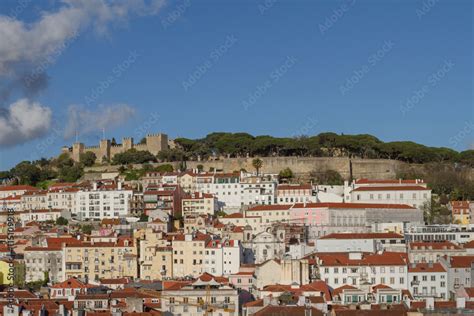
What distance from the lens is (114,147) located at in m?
90.2

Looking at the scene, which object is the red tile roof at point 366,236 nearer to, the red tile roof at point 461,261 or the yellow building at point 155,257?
the red tile roof at point 461,261

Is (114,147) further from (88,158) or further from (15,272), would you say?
(15,272)

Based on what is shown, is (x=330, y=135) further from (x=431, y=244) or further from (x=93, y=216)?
(x=431, y=244)

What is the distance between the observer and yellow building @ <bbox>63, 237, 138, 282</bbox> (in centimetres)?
5309

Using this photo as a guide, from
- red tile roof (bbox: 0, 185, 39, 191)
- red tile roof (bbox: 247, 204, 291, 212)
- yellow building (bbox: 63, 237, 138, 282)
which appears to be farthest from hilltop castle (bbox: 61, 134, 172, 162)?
yellow building (bbox: 63, 237, 138, 282)

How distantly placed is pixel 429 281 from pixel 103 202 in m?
31.1

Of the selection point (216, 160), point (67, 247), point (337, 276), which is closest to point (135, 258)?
point (67, 247)

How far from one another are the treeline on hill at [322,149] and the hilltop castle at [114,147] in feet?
6.85

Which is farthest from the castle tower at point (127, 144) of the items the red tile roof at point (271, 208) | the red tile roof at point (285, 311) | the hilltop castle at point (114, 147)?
the red tile roof at point (285, 311)

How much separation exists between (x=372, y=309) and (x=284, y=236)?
22.1 meters

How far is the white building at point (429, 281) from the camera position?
4400cm

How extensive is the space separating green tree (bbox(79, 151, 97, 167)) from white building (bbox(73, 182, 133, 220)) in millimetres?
15616

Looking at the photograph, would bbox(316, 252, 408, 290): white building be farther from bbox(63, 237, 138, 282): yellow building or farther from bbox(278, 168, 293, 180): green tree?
bbox(278, 168, 293, 180): green tree

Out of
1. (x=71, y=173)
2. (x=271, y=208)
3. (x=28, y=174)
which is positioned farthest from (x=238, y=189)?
(x=28, y=174)
